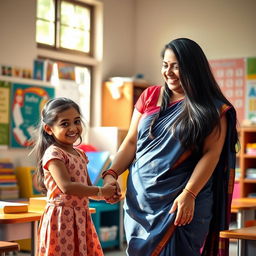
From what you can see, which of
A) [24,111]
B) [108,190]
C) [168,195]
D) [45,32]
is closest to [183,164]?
[168,195]

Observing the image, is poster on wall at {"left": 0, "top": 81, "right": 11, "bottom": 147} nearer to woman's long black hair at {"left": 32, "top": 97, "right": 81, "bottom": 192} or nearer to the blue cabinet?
the blue cabinet

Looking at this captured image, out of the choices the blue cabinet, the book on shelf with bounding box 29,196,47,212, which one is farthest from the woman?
the blue cabinet

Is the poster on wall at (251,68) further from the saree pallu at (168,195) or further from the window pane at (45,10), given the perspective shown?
the saree pallu at (168,195)

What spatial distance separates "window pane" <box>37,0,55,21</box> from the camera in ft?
22.4

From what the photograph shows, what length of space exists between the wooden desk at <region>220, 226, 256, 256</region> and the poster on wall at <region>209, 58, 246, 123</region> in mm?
4940

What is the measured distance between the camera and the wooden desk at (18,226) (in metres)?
3.07

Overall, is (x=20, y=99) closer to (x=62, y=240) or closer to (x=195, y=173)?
(x=62, y=240)

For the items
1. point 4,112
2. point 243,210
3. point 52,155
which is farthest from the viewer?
point 4,112

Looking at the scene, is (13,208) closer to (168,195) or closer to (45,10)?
(168,195)

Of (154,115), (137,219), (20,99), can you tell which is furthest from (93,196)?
(20,99)

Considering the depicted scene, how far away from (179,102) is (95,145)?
4.84 meters

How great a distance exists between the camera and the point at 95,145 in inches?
288

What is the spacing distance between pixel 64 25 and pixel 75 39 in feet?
0.85

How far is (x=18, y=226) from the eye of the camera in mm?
3174
